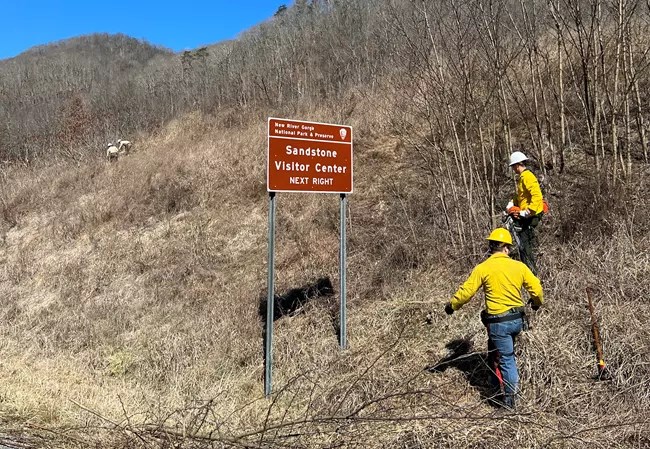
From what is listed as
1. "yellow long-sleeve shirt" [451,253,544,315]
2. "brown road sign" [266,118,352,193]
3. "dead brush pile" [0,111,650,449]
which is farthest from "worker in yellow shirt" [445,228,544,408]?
"brown road sign" [266,118,352,193]

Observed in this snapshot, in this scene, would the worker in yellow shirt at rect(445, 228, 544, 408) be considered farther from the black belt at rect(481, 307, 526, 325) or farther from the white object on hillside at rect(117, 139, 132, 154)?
the white object on hillside at rect(117, 139, 132, 154)

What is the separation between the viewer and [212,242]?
10.2m

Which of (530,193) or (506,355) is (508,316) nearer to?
(506,355)

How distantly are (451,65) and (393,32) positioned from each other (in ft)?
5.82

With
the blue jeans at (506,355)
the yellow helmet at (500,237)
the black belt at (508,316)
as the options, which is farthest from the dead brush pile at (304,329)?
the yellow helmet at (500,237)

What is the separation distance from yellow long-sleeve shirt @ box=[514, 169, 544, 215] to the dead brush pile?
803mm

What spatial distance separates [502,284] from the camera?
417cm

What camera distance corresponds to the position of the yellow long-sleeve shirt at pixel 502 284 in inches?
164

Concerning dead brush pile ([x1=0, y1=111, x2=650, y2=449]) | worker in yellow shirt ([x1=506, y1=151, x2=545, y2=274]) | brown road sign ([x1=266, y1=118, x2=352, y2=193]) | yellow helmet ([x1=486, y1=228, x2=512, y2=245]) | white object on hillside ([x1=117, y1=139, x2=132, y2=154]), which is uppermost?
white object on hillside ([x1=117, y1=139, x2=132, y2=154])

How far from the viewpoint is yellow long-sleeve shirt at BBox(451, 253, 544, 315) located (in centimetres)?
417

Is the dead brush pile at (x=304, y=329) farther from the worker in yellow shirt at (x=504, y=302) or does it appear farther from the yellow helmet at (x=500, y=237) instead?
the yellow helmet at (x=500, y=237)

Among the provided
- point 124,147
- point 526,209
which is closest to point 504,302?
point 526,209

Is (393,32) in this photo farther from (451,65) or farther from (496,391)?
(496,391)

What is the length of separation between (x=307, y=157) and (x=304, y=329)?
225cm
